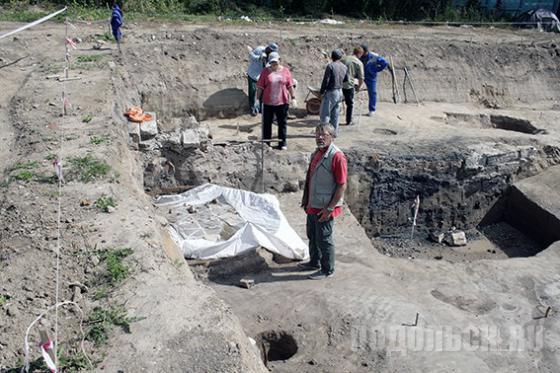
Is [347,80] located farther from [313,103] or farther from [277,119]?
[277,119]

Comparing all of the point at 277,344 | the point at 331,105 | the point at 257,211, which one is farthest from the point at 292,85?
the point at 277,344

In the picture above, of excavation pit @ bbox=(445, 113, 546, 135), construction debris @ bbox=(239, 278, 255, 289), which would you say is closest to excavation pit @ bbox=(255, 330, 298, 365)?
construction debris @ bbox=(239, 278, 255, 289)

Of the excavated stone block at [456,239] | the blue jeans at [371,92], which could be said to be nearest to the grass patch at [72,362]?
the excavated stone block at [456,239]

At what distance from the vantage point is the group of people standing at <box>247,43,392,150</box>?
8.73m

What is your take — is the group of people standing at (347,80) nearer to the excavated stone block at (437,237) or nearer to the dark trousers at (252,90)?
the dark trousers at (252,90)

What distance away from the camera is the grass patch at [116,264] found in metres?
4.50

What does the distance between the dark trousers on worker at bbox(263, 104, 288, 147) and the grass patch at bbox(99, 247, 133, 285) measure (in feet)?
15.3

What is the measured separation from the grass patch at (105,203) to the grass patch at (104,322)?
1.56 meters

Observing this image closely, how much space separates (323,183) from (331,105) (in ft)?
12.4

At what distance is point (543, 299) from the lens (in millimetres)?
6918

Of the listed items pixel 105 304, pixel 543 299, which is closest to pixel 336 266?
pixel 543 299

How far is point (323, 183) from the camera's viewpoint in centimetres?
600

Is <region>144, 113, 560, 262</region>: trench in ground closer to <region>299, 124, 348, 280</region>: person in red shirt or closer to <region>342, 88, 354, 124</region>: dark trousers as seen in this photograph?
<region>342, 88, 354, 124</region>: dark trousers

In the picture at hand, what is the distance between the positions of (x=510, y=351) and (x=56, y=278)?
439 cm
